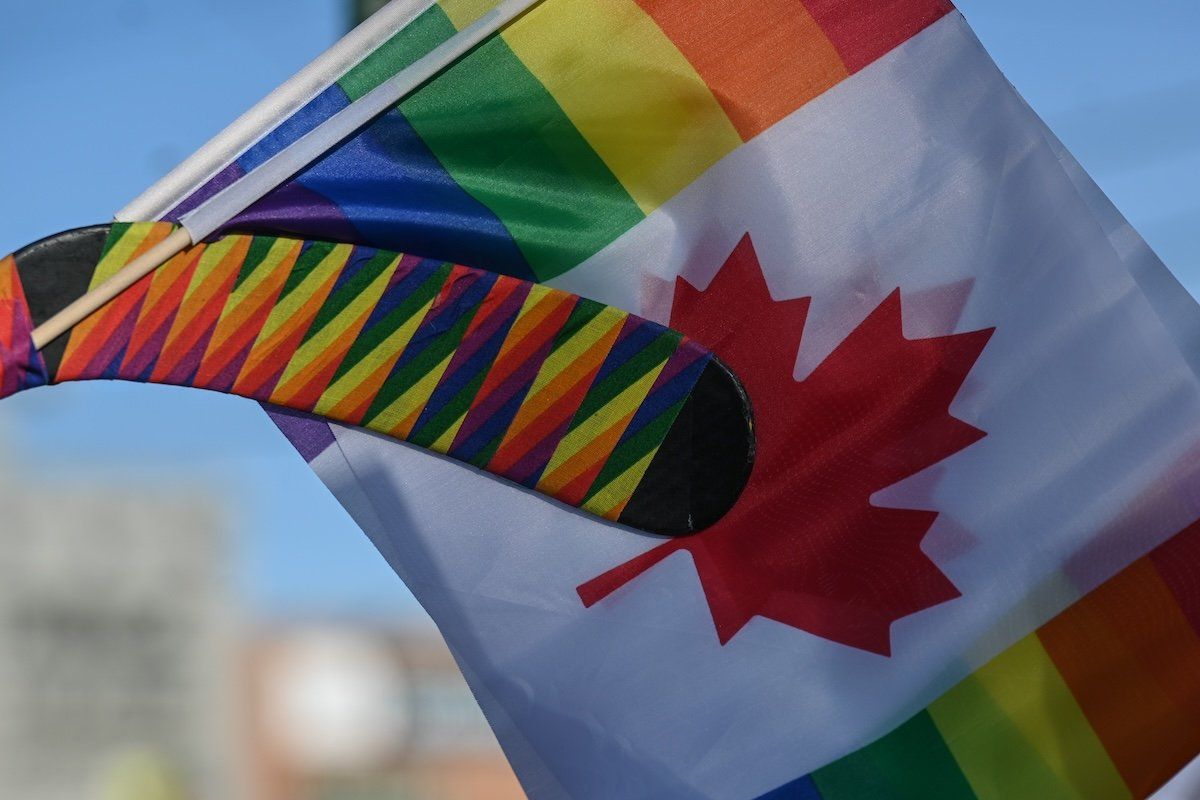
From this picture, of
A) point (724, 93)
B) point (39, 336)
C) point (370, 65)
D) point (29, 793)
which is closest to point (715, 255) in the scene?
point (724, 93)

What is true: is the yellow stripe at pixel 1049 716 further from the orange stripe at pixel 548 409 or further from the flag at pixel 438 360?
the orange stripe at pixel 548 409

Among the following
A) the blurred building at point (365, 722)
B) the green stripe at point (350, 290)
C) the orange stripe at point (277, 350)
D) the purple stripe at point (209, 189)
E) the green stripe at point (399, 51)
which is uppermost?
the blurred building at point (365, 722)

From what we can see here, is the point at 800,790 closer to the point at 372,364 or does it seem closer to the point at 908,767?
the point at 908,767

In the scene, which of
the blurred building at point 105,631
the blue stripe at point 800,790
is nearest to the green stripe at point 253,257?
the blue stripe at point 800,790

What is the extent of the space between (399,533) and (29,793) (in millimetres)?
34223

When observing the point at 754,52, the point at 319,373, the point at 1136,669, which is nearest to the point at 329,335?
the point at 319,373

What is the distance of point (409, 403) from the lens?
113 inches

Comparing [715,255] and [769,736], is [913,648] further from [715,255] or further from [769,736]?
[715,255]

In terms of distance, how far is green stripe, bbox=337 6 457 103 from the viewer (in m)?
2.81

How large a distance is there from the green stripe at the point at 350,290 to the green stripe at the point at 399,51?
A: 253 mm

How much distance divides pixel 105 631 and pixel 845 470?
35909 millimetres

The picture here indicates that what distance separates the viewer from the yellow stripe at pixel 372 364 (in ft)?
9.18

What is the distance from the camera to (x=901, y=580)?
312cm

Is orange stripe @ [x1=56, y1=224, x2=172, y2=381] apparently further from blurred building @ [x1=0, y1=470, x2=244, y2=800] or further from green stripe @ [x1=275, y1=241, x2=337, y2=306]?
blurred building @ [x1=0, y1=470, x2=244, y2=800]
